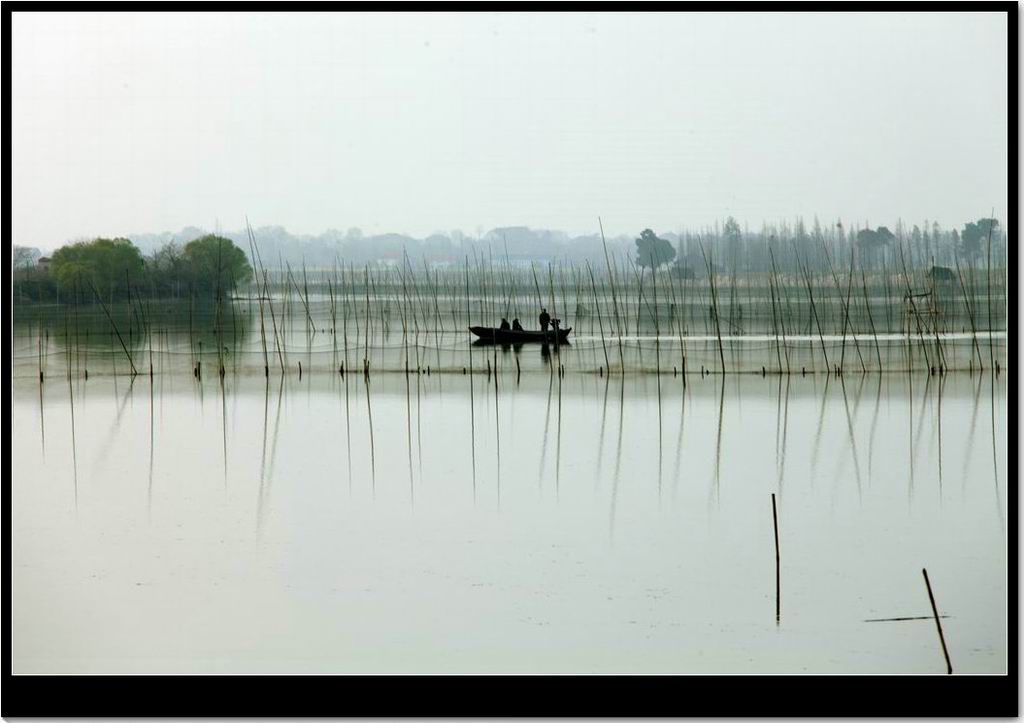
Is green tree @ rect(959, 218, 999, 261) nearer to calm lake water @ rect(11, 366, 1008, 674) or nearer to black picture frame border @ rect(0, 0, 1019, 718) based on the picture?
black picture frame border @ rect(0, 0, 1019, 718)

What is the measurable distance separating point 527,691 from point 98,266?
4.76 feet

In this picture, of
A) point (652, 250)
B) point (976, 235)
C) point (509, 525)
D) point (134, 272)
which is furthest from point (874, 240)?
point (134, 272)

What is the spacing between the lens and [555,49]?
104 inches

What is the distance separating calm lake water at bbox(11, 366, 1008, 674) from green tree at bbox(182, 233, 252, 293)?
0.33 meters

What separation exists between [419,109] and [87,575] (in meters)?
1.28

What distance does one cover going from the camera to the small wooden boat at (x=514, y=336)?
335 cm

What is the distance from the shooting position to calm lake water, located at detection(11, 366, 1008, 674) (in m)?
2.53

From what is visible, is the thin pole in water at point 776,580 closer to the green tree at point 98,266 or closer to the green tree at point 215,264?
the green tree at point 215,264

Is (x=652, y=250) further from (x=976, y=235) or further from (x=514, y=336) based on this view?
(x=976, y=235)

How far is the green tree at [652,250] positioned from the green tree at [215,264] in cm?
98

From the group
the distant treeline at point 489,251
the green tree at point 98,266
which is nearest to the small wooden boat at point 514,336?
the distant treeline at point 489,251

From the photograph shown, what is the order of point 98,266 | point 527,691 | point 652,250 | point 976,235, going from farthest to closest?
1. point 652,250
2. point 98,266
3. point 976,235
4. point 527,691

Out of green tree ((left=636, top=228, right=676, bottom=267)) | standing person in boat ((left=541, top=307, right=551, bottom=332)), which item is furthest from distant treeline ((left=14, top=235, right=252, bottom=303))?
green tree ((left=636, top=228, right=676, bottom=267))

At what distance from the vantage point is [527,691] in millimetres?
2443
